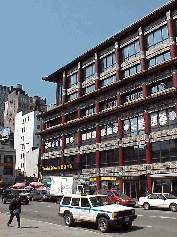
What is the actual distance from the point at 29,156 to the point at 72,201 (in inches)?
2875

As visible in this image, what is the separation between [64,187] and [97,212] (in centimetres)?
2371

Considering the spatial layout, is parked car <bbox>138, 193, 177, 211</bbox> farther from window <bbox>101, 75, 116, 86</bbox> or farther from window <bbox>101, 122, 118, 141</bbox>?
window <bbox>101, 75, 116, 86</bbox>

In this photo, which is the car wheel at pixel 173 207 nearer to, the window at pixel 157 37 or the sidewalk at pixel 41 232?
the sidewalk at pixel 41 232

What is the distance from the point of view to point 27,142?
94.9m

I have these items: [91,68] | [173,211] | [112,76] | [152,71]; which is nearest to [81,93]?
[91,68]

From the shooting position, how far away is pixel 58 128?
57.7m

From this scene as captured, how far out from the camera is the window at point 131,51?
45181 millimetres

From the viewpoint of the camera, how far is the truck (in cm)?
3696

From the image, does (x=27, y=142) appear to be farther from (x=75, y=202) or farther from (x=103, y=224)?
(x=103, y=224)

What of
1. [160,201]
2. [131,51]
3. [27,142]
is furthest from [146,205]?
[27,142]

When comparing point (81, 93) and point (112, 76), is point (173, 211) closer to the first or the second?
point (112, 76)

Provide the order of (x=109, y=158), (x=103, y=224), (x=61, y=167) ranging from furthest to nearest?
(x=61, y=167), (x=109, y=158), (x=103, y=224)

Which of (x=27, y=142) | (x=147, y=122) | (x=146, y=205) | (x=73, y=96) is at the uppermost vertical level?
(x=73, y=96)

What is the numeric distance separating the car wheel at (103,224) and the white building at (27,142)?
228 ft
